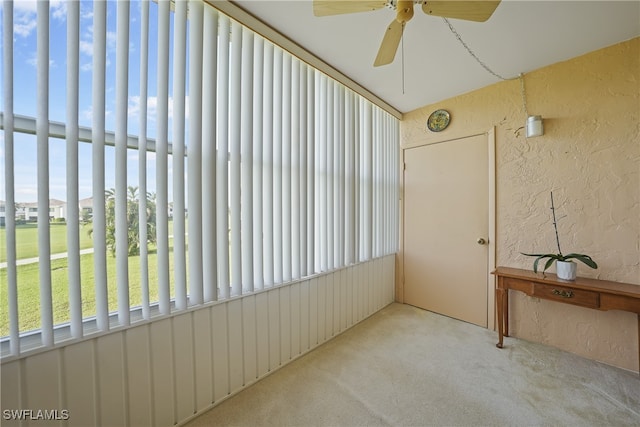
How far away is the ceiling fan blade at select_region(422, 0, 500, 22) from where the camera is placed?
108cm

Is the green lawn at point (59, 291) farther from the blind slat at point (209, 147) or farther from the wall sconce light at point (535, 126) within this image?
the wall sconce light at point (535, 126)

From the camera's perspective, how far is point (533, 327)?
7.31 ft

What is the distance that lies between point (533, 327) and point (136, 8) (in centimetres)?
381

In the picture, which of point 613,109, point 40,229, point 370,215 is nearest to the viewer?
point 40,229

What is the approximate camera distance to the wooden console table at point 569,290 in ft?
5.40

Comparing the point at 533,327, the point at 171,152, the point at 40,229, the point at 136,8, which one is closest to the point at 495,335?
the point at 533,327

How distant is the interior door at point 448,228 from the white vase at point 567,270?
618 millimetres

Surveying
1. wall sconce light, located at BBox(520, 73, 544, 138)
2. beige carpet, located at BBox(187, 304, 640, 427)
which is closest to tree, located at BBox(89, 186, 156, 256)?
beige carpet, located at BBox(187, 304, 640, 427)

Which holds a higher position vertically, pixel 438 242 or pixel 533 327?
pixel 438 242

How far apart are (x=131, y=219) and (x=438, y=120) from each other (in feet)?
10.1

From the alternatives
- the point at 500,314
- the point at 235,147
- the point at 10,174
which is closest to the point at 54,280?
the point at 10,174

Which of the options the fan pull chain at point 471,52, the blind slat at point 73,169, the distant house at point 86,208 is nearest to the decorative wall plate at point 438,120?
the fan pull chain at point 471,52

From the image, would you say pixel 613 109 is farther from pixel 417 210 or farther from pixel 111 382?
pixel 111 382

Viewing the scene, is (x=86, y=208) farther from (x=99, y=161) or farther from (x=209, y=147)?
(x=209, y=147)
